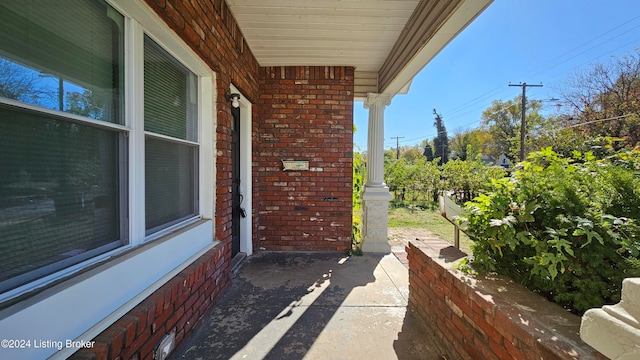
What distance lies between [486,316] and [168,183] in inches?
85.6

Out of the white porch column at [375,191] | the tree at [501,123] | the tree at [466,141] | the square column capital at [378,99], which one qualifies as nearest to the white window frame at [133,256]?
the white porch column at [375,191]

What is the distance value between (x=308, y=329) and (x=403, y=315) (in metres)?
0.85

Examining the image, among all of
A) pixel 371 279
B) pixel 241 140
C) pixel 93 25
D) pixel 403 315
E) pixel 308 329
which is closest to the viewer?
pixel 93 25

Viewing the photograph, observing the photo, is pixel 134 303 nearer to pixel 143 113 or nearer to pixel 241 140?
pixel 143 113

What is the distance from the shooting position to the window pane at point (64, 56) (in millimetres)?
943

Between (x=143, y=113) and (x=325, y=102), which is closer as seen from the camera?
(x=143, y=113)

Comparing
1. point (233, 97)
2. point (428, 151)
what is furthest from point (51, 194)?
point (428, 151)

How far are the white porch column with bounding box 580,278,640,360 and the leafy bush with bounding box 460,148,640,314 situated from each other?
322 mm

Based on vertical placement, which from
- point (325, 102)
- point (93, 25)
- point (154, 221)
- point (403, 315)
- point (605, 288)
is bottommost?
point (403, 315)

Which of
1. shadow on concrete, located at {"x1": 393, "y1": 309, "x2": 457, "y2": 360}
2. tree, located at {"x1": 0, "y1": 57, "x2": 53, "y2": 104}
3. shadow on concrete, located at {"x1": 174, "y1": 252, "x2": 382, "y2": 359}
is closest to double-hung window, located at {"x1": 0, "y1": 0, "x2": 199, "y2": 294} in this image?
tree, located at {"x1": 0, "y1": 57, "x2": 53, "y2": 104}

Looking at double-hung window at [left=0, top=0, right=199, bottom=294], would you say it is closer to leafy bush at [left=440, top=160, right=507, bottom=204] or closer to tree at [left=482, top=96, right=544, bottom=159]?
leafy bush at [left=440, top=160, right=507, bottom=204]

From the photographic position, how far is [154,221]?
173 cm

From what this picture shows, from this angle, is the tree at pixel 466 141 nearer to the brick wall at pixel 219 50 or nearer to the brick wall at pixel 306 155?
the brick wall at pixel 306 155

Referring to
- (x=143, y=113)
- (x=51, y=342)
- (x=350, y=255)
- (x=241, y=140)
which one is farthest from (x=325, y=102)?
(x=51, y=342)
